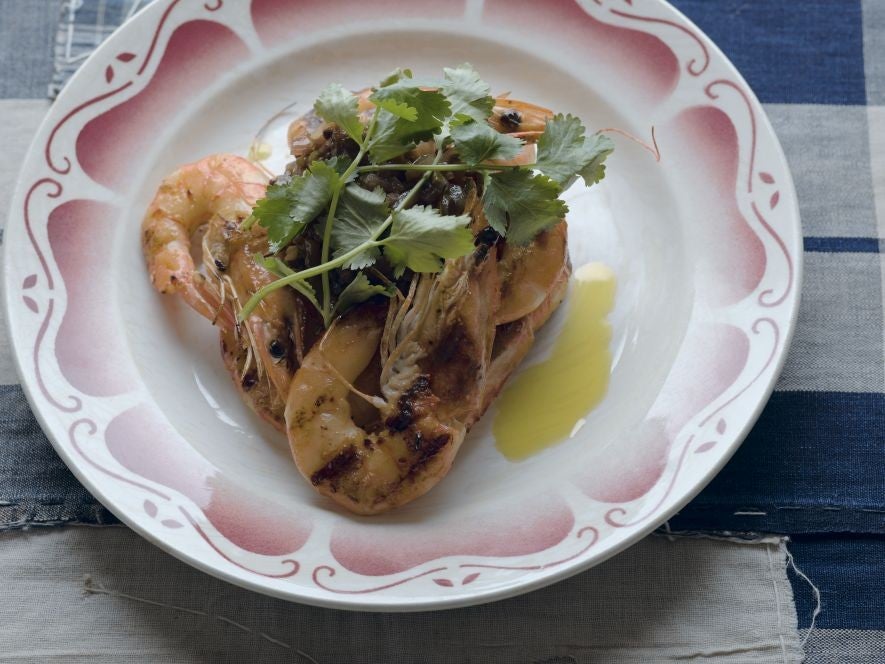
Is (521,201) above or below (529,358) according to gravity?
above

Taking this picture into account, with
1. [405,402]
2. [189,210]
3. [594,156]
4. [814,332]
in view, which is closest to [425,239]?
[405,402]

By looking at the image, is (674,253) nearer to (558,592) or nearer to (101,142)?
(558,592)

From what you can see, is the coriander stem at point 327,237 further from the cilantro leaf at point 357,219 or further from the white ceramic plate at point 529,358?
the white ceramic plate at point 529,358

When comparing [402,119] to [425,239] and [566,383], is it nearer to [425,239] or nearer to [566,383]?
[425,239]

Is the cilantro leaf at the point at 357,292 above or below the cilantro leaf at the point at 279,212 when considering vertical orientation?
below

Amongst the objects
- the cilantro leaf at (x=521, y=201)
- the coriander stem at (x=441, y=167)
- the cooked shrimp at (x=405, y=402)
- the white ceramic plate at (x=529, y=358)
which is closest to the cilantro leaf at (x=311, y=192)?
the coriander stem at (x=441, y=167)

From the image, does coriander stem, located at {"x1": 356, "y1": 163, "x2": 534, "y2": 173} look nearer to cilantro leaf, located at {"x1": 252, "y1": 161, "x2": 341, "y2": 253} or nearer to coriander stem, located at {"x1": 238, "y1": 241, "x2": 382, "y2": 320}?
cilantro leaf, located at {"x1": 252, "y1": 161, "x2": 341, "y2": 253}

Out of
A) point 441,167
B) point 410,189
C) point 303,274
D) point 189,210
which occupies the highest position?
point 441,167

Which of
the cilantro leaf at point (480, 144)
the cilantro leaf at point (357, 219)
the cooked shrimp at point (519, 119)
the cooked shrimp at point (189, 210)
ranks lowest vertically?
the cooked shrimp at point (189, 210)
